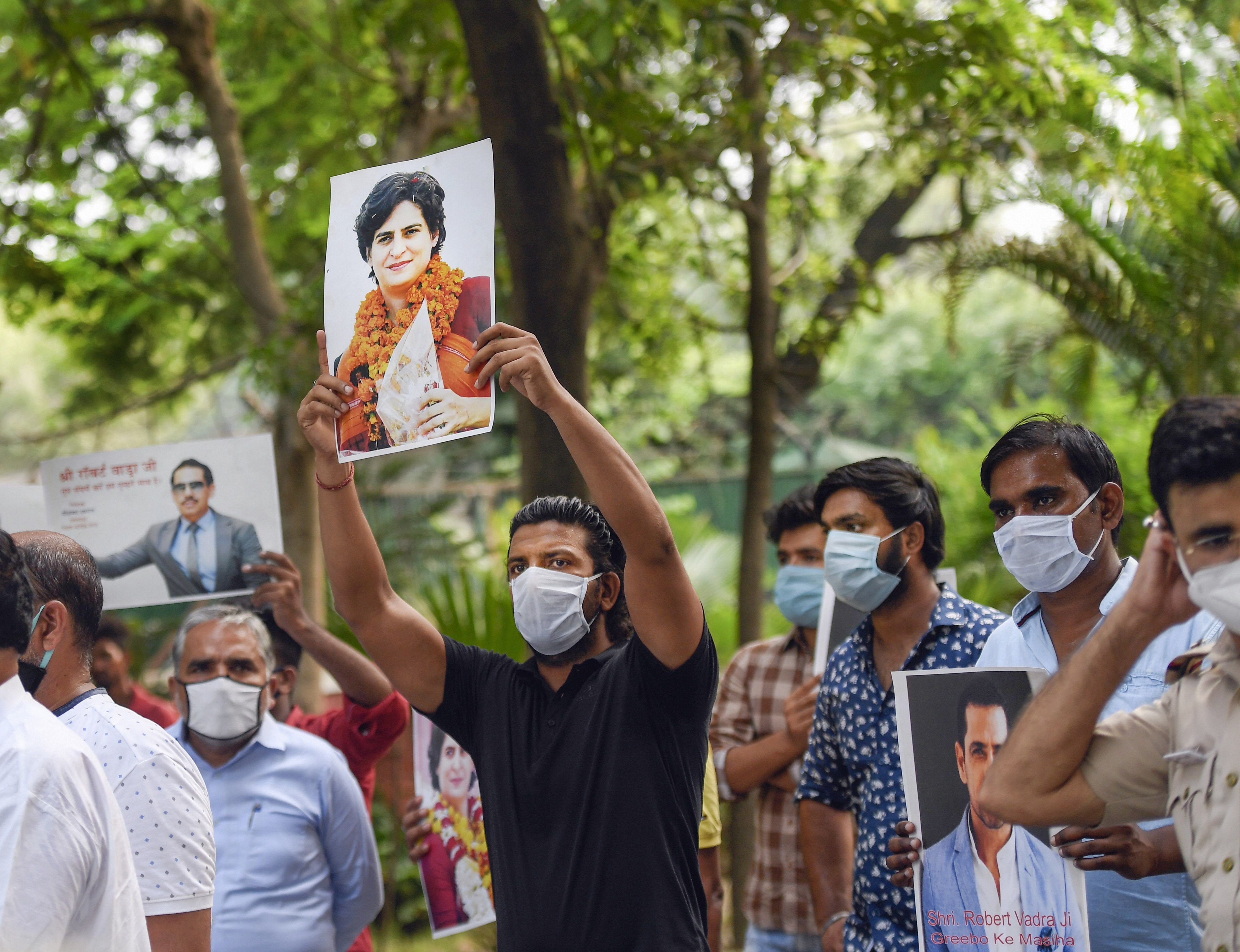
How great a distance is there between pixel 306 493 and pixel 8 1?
11.6 ft

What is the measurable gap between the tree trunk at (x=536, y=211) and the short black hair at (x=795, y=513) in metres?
0.83

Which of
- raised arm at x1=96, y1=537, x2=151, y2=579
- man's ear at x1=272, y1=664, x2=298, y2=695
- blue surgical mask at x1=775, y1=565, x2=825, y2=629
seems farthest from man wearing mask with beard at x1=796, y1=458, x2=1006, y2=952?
raised arm at x1=96, y1=537, x2=151, y2=579

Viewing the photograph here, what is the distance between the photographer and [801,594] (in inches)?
158

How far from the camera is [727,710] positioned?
404cm

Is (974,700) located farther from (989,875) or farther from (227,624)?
(227,624)

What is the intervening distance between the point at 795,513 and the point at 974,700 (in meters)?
1.89

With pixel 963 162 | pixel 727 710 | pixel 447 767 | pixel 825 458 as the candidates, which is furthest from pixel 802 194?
pixel 825 458

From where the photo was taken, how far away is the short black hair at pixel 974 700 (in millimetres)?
2199

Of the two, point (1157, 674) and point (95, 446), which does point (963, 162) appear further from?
point (95, 446)

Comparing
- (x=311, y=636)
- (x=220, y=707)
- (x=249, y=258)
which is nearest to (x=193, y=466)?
(x=311, y=636)

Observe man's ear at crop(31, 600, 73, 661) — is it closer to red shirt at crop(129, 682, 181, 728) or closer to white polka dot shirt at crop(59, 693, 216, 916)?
white polka dot shirt at crop(59, 693, 216, 916)

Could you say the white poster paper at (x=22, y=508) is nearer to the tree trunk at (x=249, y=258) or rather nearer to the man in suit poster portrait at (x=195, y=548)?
the man in suit poster portrait at (x=195, y=548)

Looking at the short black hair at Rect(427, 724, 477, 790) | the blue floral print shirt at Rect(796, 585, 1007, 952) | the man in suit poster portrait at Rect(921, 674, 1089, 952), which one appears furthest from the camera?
the short black hair at Rect(427, 724, 477, 790)

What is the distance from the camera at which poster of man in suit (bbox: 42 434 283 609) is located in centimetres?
379
